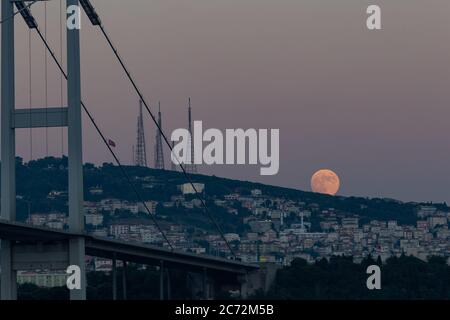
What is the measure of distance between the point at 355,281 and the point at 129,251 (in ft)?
108

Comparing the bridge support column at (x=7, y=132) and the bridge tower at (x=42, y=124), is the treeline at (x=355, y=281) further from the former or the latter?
the bridge support column at (x=7, y=132)

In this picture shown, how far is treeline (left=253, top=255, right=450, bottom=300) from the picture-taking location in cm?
11794

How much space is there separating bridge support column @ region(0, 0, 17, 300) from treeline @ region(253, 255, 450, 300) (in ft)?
111

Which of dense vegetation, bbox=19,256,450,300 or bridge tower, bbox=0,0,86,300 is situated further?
dense vegetation, bbox=19,256,450,300

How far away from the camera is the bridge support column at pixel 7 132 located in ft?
257

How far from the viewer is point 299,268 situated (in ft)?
417

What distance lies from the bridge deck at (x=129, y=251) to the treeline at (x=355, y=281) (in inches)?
148

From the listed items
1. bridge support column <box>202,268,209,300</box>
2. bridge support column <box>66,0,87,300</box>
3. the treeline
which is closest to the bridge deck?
bridge support column <box>202,268,209,300</box>

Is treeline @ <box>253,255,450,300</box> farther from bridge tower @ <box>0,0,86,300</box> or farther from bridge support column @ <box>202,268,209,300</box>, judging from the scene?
bridge tower @ <box>0,0,86,300</box>
